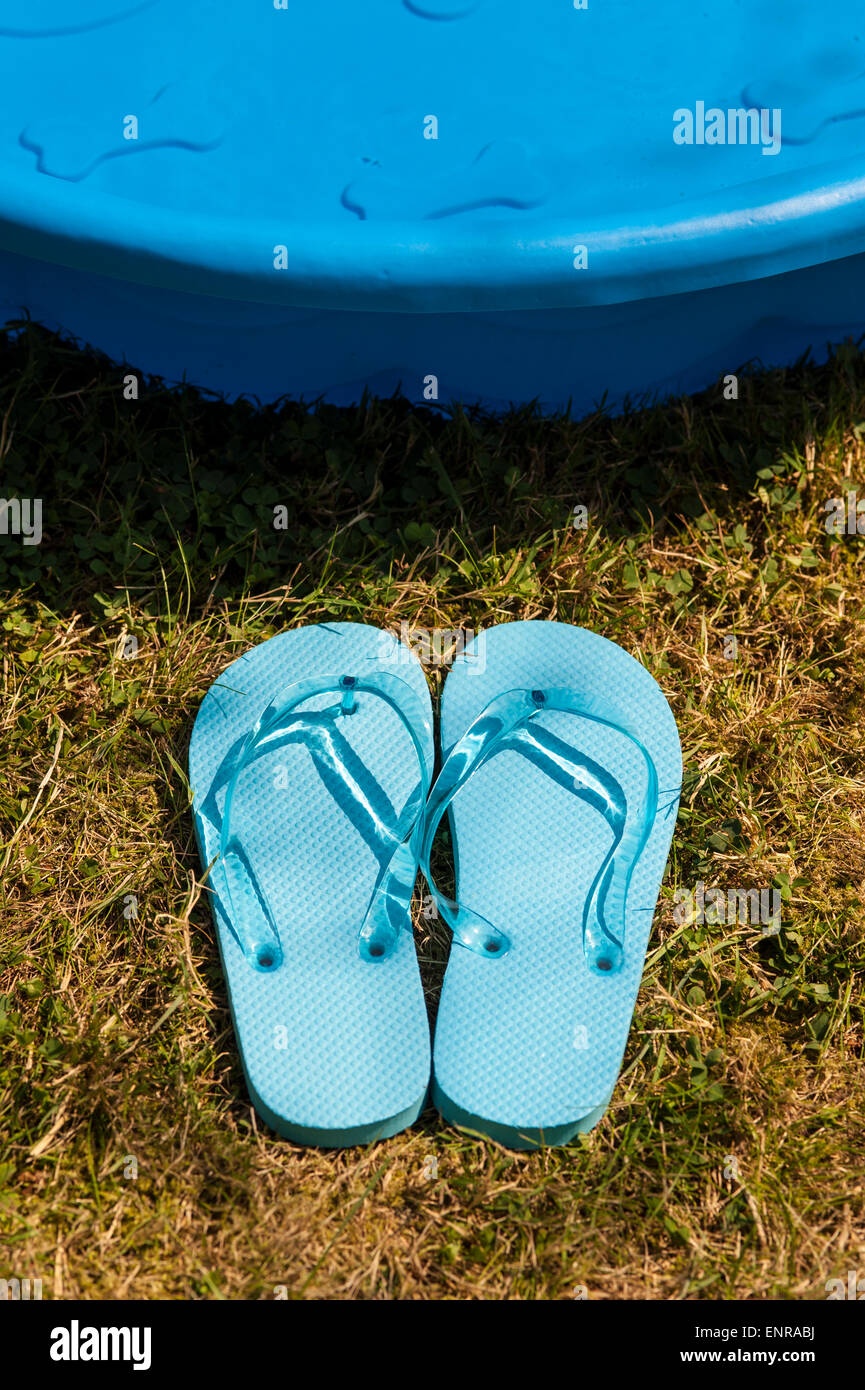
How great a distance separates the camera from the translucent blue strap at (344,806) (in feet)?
4.80

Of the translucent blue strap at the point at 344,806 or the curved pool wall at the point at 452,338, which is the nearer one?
the translucent blue strap at the point at 344,806

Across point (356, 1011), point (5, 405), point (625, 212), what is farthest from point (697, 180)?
point (356, 1011)

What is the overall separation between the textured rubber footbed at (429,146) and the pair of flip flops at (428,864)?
51cm

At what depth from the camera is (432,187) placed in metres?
1.55

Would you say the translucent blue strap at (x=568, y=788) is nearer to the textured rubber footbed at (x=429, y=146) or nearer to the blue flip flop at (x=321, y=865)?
the blue flip flop at (x=321, y=865)

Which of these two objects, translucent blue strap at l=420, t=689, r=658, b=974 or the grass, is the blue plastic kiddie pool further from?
translucent blue strap at l=420, t=689, r=658, b=974

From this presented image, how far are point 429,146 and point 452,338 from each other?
253 mm

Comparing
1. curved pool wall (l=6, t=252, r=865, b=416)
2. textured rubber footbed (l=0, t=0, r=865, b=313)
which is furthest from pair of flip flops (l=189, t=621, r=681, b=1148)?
textured rubber footbed (l=0, t=0, r=865, b=313)

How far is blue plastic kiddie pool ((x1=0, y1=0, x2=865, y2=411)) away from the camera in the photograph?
1.42 meters

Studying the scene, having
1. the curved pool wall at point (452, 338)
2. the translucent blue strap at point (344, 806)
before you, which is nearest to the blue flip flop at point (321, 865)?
the translucent blue strap at point (344, 806)

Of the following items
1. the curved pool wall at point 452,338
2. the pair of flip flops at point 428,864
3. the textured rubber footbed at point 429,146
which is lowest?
the pair of flip flops at point 428,864

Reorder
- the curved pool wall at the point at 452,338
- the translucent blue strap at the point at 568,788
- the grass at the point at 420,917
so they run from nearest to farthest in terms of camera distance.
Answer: the grass at the point at 420,917, the translucent blue strap at the point at 568,788, the curved pool wall at the point at 452,338

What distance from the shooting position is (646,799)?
1541 millimetres

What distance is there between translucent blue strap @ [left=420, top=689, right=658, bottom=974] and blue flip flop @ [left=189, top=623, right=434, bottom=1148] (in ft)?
0.14
